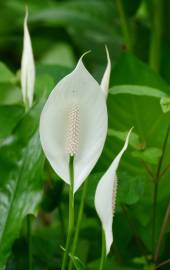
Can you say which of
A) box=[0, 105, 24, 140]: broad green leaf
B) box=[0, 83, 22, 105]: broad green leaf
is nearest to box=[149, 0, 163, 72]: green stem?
box=[0, 83, 22, 105]: broad green leaf

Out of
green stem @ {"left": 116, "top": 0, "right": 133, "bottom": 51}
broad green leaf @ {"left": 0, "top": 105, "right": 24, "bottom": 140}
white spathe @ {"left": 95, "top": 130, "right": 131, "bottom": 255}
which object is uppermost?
white spathe @ {"left": 95, "top": 130, "right": 131, "bottom": 255}

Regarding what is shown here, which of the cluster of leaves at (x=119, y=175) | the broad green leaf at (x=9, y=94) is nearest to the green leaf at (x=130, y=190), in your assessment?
the cluster of leaves at (x=119, y=175)

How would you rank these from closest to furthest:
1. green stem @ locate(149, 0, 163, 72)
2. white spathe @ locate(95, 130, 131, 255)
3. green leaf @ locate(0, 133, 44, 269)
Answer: white spathe @ locate(95, 130, 131, 255), green leaf @ locate(0, 133, 44, 269), green stem @ locate(149, 0, 163, 72)

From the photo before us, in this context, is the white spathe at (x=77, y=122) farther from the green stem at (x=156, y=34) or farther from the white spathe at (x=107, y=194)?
the green stem at (x=156, y=34)

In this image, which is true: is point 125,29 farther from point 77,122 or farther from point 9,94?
point 77,122

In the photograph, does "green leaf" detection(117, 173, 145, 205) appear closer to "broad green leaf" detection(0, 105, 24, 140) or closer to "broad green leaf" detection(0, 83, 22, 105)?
"broad green leaf" detection(0, 105, 24, 140)

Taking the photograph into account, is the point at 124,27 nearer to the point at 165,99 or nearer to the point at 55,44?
the point at 165,99

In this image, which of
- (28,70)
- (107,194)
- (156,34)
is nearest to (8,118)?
(28,70)

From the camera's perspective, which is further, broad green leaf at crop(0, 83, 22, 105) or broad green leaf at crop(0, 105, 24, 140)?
broad green leaf at crop(0, 83, 22, 105)
